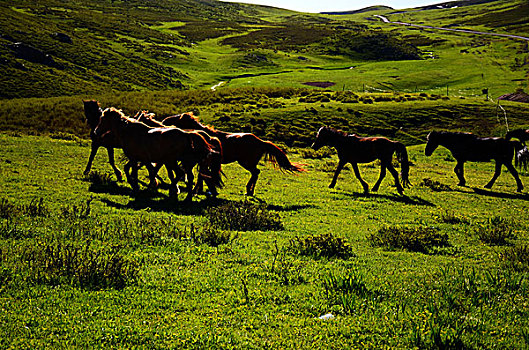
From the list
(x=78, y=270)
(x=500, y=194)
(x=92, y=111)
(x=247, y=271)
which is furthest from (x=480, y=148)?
(x=78, y=270)

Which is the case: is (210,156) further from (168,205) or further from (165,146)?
(168,205)

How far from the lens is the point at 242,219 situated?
11.8 meters

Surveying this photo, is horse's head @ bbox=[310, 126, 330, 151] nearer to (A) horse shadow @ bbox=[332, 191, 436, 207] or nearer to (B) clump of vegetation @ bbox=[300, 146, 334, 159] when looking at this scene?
(A) horse shadow @ bbox=[332, 191, 436, 207]

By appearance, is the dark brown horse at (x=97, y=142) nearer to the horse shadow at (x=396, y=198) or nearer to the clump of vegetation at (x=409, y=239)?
the horse shadow at (x=396, y=198)

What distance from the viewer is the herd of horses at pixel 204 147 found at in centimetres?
1366

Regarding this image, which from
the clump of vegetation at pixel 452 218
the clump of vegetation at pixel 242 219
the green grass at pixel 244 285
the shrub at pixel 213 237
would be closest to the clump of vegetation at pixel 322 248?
the green grass at pixel 244 285

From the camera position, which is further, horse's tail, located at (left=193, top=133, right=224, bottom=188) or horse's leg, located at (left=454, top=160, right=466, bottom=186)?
horse's leg, located at (left=454, top=160, right=466, bottom=186)

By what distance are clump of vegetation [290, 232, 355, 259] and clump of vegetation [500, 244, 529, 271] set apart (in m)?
3.71

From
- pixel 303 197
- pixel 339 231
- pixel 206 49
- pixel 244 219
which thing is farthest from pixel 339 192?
pixel 206 49

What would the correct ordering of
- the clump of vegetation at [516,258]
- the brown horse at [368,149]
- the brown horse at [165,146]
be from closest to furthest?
the clump of vegetation at [516,258]
the brown horse at [165,146]
the brown horse at [368,149]

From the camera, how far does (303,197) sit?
1695cm

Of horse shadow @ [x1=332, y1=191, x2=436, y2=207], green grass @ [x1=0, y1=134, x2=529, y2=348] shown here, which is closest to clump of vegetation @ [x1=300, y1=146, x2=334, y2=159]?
horse shadow @ [x1=332, y1=191, x2=436, y2=207]

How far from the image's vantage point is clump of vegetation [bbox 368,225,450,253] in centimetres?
1062

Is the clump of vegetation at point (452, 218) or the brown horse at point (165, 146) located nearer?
the brown horse at point (165, 146)
